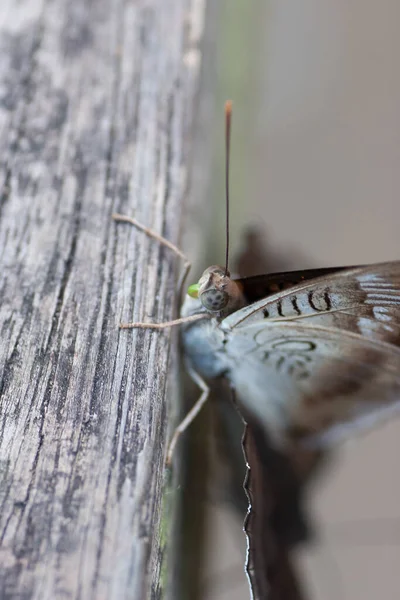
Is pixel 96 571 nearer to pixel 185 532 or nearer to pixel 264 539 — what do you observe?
pixel 264 539

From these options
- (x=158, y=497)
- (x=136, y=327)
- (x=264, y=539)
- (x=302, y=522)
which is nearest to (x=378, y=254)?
(x=302, y=522)

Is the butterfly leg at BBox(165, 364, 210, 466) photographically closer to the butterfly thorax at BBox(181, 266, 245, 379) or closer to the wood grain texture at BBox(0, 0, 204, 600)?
the butterfly thorax at BBox(181, 266, 245, 379)

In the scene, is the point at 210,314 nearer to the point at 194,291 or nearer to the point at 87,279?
the point at 194,291

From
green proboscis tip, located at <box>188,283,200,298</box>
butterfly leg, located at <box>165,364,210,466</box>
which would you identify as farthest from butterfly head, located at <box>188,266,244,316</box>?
butterfly leg, located at <box>165,364,210,466</box>

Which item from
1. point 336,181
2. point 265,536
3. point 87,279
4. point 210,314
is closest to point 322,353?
point 210,314

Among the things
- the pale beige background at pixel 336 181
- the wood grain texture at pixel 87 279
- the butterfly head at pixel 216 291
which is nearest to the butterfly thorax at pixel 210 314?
the butterfly head at pixel 216 291
